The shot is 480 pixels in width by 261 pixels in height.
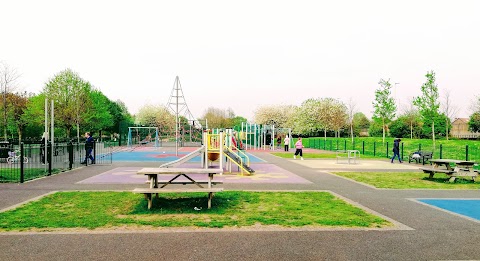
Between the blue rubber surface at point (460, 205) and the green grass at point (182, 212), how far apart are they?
2260 millimetres

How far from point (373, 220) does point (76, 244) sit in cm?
525

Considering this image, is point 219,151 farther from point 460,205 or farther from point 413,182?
point 460,205

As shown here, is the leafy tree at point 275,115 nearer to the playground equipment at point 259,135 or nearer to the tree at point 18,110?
the playground equipment at point 259,135

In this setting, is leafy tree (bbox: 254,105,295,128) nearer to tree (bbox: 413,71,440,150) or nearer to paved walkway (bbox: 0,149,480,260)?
tree (bbox: 413,71,440,150)

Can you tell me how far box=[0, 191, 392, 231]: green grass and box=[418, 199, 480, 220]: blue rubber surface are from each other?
2260mm

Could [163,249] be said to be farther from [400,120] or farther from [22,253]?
[400,120]

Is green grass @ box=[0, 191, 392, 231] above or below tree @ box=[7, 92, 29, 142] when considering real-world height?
below

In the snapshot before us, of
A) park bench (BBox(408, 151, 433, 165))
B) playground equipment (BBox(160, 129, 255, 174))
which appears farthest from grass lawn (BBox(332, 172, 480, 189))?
park bench (BBox(408, 151, 433, 165))

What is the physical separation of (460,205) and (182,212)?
6.71 m

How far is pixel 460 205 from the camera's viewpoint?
888 centimetres

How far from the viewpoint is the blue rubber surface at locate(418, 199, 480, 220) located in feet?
26.1

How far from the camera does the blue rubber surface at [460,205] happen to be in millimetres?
7961

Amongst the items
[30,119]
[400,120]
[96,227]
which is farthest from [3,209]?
[400,120]

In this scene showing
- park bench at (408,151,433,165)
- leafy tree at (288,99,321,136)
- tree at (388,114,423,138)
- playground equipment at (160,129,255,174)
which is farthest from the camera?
leafy tree at (288,99,321,136)
